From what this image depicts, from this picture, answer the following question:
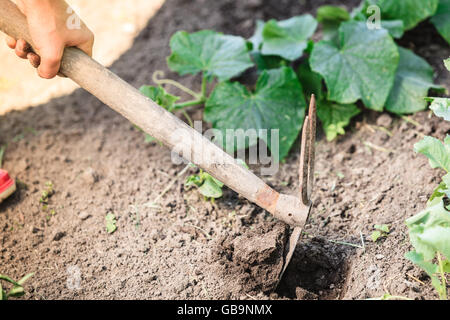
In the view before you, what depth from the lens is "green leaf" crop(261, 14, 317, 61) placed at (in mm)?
2537

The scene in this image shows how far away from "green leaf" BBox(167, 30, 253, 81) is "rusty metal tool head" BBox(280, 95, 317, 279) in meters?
0.91

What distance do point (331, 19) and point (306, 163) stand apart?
4.78ft

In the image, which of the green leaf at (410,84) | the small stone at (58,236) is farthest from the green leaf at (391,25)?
the small stone at (58,236)

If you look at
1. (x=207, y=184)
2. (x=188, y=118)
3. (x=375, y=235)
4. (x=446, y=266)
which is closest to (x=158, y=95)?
(x=188, y=118)

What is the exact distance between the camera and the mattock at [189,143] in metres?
1.70

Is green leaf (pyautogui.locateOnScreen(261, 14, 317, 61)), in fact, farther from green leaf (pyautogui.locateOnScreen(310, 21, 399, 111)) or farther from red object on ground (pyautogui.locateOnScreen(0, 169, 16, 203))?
red object on ground (pyautogui.locateOnScreen(0, 169, 16, 203))

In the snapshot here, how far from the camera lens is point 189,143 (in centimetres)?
170

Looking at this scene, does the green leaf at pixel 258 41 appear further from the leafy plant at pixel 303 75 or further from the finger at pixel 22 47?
the finger at pixel 22 47

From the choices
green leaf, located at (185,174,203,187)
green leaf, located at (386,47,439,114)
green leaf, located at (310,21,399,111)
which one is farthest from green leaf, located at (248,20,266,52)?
green leaf, located at (185,174,203,187)

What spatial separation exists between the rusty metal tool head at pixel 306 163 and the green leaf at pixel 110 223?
2.55 feet

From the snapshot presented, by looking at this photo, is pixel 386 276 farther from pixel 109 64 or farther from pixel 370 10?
pixel 109 64

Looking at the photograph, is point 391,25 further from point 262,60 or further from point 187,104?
point 187,104

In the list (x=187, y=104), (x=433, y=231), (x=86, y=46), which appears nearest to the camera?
(x=433, y=231)
